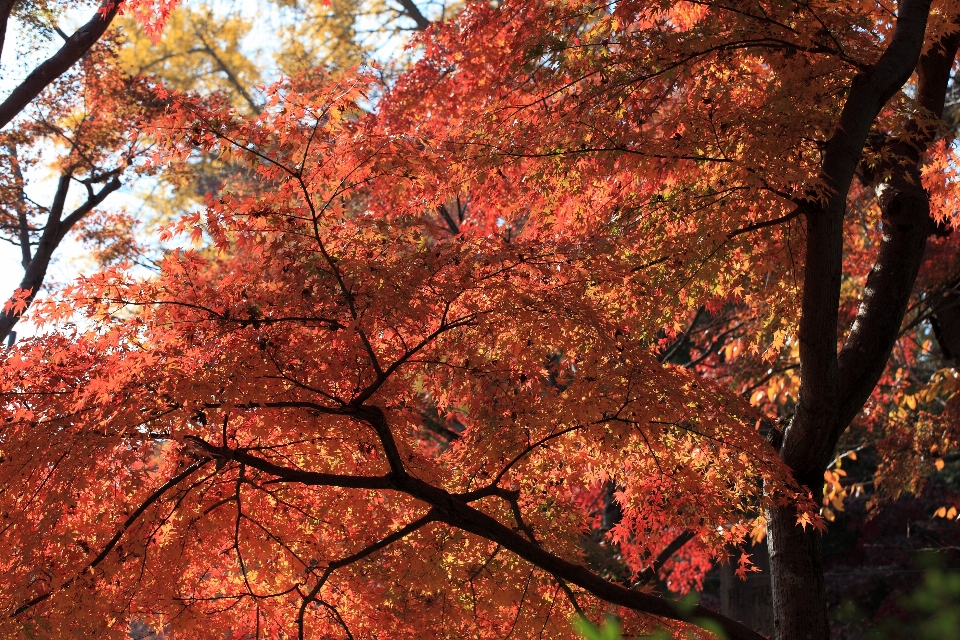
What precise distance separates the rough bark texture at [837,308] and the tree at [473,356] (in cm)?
1

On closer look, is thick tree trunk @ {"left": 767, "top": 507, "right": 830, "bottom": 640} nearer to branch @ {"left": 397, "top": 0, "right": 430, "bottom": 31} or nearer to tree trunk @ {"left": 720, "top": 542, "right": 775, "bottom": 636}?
tree trunk @ {"left": 720, "top": 542, "right": 775, "bottom": 636}

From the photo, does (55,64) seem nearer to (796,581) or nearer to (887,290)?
(887,290)

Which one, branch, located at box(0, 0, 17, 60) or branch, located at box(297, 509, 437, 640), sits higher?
branch, located at box(0, 0, 17, 60)

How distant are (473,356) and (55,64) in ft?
10.7

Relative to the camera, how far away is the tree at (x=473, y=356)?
10.2ft

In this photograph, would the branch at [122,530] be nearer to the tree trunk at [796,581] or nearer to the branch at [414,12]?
the tree trunk at [796,581]

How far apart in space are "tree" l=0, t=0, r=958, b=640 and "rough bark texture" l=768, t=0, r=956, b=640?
0.05 feet

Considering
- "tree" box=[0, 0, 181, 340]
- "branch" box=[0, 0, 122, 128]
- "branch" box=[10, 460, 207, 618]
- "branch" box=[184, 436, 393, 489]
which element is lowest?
"branch" box=[10, 460, 207, 618]

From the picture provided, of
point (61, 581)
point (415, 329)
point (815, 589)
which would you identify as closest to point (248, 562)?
point (61, 581)

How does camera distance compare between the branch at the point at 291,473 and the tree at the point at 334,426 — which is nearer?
the tree at the point at 334,426

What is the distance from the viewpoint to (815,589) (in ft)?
13.4

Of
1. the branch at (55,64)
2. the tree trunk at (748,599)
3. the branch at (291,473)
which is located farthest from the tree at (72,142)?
the tree trunk at (748,599)

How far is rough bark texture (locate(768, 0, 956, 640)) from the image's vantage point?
3.87 meters

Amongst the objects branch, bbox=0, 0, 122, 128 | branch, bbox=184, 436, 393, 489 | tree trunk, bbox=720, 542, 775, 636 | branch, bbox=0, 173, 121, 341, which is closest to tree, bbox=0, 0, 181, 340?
branch, bbox=0, 173, 121, 341
